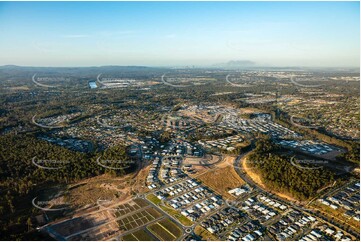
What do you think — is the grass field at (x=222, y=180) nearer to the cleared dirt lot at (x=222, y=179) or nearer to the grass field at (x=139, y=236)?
the cleared dirt lot at (x=222, y=179)

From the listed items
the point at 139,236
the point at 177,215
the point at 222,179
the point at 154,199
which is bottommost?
the point at 139,236

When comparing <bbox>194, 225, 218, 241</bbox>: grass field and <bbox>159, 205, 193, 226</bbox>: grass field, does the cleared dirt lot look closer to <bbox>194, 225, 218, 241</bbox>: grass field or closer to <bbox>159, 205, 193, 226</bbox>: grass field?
<bbox>159, 205, 193, 226</bbox>: grass field

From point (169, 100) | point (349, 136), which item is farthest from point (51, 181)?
point (169, 100)

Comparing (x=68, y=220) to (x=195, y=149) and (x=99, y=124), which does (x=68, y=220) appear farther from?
(x=99, y=124)

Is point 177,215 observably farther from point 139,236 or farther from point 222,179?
point 222,179

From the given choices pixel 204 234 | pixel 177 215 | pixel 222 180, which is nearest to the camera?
pixel 204 234

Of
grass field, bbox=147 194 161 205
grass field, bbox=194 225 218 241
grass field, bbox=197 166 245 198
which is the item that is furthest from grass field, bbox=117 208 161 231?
grass field, bbox=197 166 245 198

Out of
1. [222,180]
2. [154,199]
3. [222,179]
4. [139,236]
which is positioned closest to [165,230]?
[139,236]

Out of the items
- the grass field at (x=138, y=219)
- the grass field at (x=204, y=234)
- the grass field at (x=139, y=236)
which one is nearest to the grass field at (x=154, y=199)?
the grass field at (x=138, y=219)
